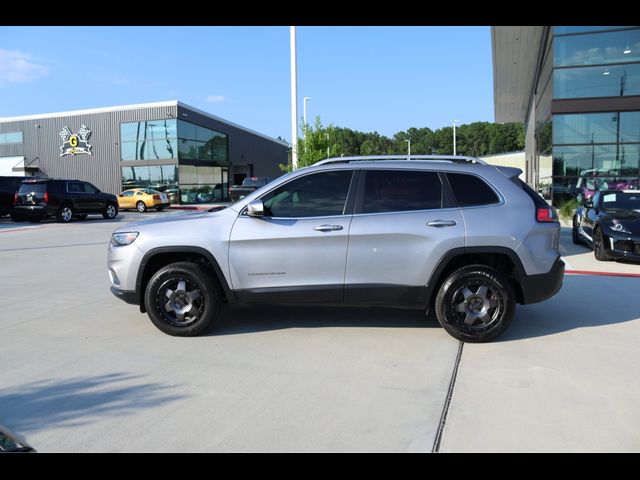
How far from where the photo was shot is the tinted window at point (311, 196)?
518 centimetres

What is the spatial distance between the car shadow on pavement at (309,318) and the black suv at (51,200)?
56.3ft

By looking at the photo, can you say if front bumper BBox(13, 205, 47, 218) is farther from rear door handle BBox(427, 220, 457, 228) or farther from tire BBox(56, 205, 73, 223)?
rear door handle BBox(427, 220, 457, 228)

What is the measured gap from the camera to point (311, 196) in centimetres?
522

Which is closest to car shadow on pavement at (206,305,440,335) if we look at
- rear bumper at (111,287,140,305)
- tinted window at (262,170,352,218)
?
rear bumper at (111,287,140,305)

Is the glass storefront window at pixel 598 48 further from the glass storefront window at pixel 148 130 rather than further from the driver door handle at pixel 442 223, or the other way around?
the glass storefront window at pixel 148 130

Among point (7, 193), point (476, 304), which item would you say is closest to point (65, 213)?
point (7, 193)

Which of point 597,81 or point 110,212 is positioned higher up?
point 597,81

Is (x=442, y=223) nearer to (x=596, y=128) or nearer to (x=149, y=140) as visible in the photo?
(x=596, y=128)

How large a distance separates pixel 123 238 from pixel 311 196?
1.99 metres

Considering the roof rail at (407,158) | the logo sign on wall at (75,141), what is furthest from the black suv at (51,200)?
the roof rail at (407,158)

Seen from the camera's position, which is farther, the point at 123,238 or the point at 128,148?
the point at 128,148

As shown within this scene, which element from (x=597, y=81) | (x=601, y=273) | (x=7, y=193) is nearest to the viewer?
(x=601, y=273)

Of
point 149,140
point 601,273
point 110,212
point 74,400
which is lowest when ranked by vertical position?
point 74,400
